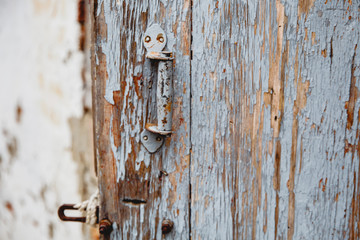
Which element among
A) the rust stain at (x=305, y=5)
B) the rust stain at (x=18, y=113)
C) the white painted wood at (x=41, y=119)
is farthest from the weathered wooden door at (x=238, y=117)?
the rust stain at (x=18, y=113)

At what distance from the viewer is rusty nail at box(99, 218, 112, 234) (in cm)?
58

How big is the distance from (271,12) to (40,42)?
90cm

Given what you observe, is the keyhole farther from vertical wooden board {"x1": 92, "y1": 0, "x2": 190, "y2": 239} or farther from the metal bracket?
the metal bracket

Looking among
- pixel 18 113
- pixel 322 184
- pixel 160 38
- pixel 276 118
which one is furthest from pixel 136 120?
pixel 18 113

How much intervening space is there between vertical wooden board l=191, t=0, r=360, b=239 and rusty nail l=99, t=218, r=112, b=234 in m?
0.19

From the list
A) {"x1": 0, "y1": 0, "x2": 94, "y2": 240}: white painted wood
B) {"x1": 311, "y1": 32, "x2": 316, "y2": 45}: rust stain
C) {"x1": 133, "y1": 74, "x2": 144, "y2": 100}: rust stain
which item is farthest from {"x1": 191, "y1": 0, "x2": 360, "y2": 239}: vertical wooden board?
{"x1": 0, "y1": 0, "x2": 94, "y2": 240}: white painted wood

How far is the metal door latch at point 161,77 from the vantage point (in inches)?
21.0

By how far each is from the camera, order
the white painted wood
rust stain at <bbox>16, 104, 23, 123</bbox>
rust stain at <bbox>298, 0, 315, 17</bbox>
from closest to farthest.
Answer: rust stain at <bbox>298, 0, 315, 17</bbox>
the white painted wood
rust stain at <bbox>16, 104, 23, 123</bbox>

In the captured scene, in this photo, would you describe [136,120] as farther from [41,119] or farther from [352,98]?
[41,119]

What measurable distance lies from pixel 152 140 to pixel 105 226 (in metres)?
0.21

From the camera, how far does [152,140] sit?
0.57m

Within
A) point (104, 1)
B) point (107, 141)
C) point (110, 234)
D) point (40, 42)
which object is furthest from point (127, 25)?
point (40, 42)

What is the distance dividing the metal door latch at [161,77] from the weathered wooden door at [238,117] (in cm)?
2

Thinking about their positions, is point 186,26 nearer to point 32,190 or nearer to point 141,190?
point 141,190
